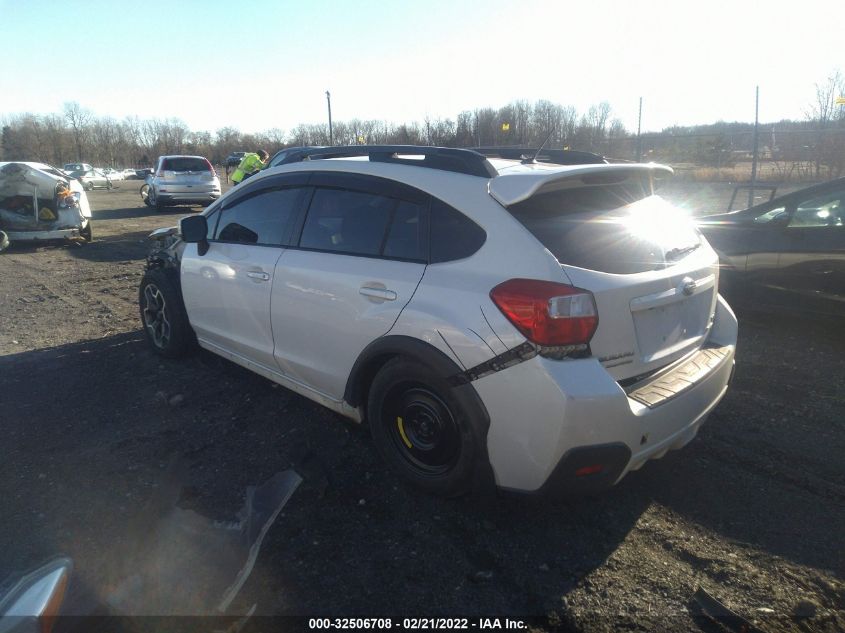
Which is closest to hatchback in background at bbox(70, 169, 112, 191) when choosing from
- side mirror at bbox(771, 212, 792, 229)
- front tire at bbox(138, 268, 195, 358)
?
front tire at bbox(138, 268, 195, 358)

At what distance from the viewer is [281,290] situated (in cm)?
378

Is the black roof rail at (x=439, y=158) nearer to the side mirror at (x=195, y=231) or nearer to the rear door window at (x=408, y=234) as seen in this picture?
the rear door window at (x=408, y=234)

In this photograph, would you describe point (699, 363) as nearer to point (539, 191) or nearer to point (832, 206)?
point (539, 191)

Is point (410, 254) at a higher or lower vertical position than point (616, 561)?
higher

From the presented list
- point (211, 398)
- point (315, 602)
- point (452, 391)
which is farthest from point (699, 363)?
point (211, 398)

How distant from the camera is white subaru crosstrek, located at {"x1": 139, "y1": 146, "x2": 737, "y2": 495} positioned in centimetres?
261

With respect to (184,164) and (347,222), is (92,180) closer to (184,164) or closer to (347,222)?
(184,164)

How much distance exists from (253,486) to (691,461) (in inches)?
96.6

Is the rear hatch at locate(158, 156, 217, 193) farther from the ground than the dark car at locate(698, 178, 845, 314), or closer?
farther from the ground

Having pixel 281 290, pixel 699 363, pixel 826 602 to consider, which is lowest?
pixel 826 602

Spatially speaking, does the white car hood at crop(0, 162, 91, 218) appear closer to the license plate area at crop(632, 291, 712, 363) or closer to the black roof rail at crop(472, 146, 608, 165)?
the black roof rail at crop(472, 146, 608, 165)

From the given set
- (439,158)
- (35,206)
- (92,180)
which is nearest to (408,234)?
(439,158)

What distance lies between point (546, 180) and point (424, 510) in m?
1.71

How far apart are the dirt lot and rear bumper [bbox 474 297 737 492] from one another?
250mm
